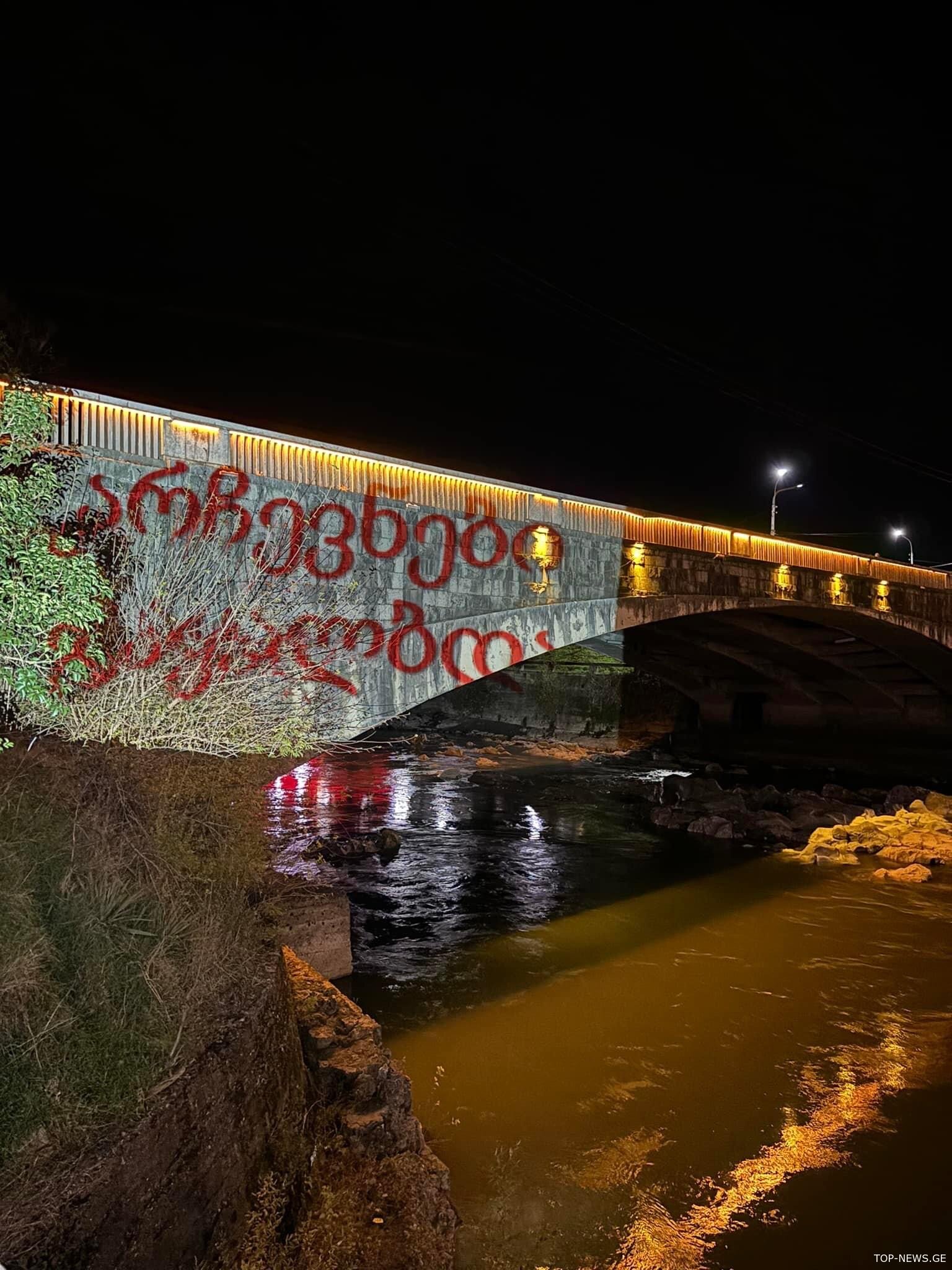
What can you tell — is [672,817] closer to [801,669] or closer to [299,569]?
[299,569]

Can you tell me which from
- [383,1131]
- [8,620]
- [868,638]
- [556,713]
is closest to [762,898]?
[383,1131]

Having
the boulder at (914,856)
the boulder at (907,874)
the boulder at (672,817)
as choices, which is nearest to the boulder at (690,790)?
the boulder at (672,817)

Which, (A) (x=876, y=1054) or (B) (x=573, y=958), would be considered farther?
(B) (x=573, y=958)

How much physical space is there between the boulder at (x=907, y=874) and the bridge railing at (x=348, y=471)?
7009 mm

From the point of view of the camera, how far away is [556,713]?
3706cm

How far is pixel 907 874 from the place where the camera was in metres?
14.5

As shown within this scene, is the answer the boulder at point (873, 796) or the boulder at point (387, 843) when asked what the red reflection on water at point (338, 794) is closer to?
the boulder at point (387, 843)

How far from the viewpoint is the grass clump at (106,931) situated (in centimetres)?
352

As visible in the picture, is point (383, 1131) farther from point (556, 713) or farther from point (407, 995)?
point (556, 713)

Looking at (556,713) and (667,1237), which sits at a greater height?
(556,713)

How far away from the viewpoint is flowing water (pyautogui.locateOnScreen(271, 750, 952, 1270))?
5.39 meters

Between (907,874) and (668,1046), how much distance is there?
28.7ft

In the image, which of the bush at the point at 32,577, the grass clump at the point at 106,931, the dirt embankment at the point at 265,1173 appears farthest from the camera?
the bush at the point at 32,577

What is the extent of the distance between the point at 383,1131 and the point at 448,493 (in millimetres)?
8556
